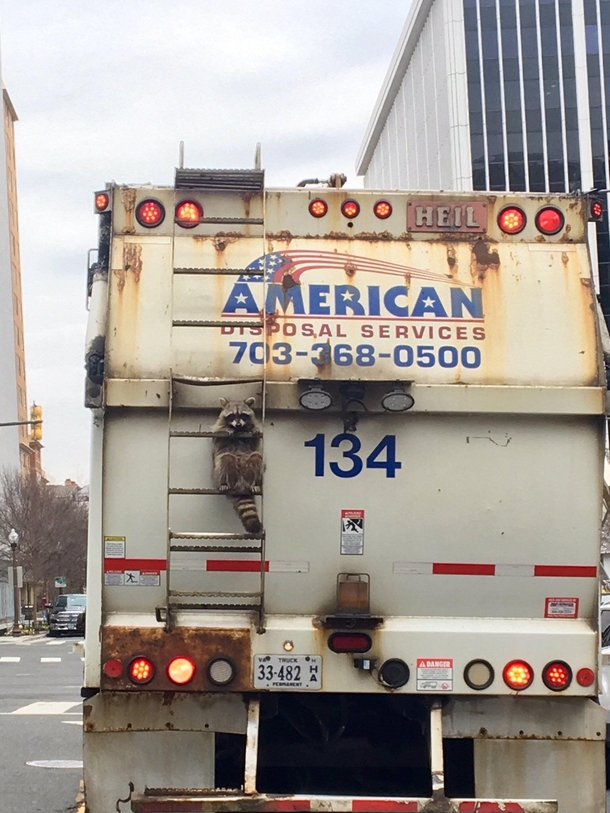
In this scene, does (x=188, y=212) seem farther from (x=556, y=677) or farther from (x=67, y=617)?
(x=67, y=617)

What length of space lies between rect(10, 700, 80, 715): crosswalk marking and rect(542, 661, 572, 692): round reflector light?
32.7ft

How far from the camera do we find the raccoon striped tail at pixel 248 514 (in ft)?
16.4

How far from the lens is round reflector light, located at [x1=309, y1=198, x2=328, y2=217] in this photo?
555 cm

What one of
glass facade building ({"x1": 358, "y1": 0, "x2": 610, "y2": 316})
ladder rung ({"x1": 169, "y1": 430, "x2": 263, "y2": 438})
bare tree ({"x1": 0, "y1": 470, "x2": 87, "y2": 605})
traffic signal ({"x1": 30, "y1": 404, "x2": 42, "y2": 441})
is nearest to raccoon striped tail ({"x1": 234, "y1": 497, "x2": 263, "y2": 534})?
ladder rung ({"x1": 169, "y1": 430, "x2": 263, "y2": 438})

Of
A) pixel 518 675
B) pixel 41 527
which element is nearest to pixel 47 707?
pixel 518 675

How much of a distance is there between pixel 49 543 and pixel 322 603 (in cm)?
5705

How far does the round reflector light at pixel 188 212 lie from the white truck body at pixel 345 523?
29cm

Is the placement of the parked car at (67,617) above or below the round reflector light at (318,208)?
below

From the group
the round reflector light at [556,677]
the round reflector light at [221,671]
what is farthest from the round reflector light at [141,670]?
the round reflector light at [556,677]

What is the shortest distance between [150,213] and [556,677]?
108 inches

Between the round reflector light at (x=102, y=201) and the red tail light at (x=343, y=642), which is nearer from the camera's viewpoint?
the red tail light at (x=343, y=642)

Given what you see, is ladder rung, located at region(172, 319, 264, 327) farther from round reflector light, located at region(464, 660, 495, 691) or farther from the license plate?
round reflector light, located at region(464, 660, 495, 691)

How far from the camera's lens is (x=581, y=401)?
5195 mm

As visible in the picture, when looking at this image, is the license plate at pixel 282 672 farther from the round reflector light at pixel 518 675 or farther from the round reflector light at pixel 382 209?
the round reflector light at pixel 382 209
